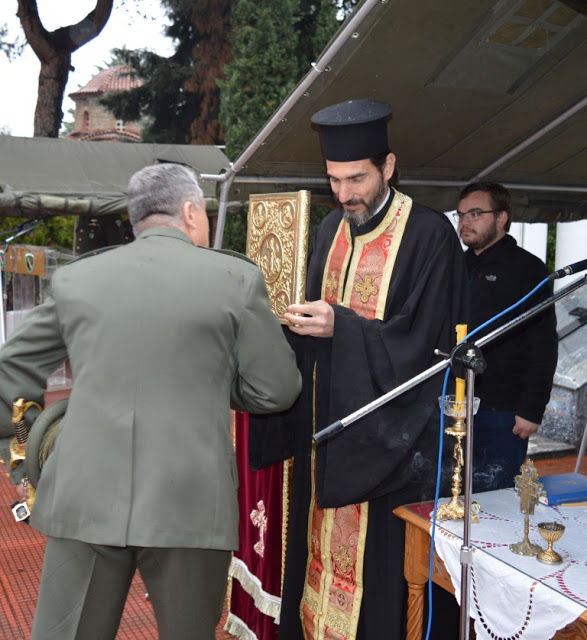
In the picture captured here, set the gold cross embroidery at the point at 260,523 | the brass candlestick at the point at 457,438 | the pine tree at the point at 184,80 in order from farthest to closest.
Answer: the pine tree at the point at 184,80 → the gold cross embroidery at the point at 260,523 → the brass candlestick at the point at 457,438

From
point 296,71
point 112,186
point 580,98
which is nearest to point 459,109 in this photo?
point 580,98

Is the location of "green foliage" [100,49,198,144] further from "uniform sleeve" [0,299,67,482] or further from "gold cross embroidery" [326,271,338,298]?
"uniform sleeve" [0,299,67,482]

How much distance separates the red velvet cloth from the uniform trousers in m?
1.15

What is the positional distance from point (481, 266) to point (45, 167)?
773cm

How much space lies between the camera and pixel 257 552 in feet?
10.3

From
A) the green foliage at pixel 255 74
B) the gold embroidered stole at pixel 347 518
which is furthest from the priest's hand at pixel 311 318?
the green foliage at pixel 255 74

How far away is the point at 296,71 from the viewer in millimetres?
12016

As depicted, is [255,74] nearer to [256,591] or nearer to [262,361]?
[256,591]

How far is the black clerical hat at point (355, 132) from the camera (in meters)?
2.41

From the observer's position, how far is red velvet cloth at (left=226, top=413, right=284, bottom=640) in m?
3.02

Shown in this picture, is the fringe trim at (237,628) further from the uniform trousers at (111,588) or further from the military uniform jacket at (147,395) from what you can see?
the military uniform jacket at (147,395)

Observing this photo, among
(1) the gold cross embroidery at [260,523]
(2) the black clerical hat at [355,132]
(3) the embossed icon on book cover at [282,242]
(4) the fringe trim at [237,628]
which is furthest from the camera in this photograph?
(4) the fringe trim at [237,628]

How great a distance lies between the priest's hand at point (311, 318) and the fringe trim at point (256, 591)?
1.30m

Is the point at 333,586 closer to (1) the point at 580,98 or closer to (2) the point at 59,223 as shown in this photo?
(1) the point at 580,98
